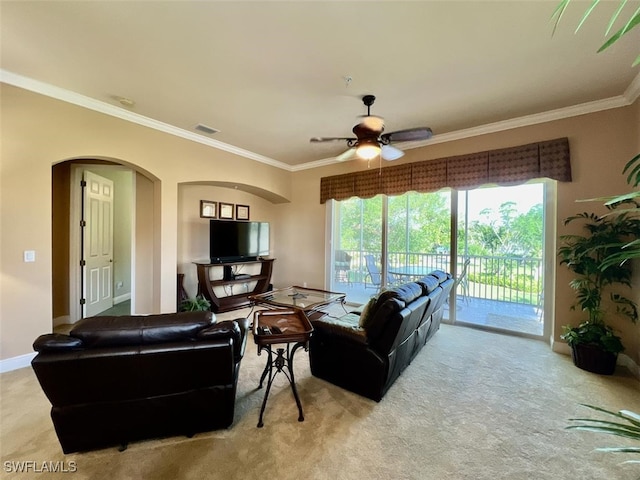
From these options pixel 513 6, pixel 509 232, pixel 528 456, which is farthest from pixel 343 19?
pixel 509 232

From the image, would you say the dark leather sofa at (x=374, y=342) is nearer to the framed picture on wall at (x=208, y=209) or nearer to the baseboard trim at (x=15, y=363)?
the baseboard trim at (x=15, y=363)

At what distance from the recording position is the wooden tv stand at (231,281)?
468 cm

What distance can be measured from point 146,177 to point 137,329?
10.2 feet

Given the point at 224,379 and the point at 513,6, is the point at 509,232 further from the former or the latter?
the point at 224,379

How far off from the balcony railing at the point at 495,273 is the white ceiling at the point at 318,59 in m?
1.93

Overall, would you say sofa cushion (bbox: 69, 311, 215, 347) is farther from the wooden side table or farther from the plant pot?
the plant pot

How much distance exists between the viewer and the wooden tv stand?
4.68m

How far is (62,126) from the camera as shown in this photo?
3061mm

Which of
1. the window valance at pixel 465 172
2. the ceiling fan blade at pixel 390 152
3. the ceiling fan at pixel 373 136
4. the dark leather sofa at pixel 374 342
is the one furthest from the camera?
the window valance at pixel 465 172

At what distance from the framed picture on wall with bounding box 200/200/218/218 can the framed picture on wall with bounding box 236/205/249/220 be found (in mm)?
485

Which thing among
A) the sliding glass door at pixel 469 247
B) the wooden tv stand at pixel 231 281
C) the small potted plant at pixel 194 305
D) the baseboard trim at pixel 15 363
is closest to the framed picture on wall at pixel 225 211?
the wooden tv stand at pixel 231 281

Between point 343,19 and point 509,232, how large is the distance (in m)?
3.48

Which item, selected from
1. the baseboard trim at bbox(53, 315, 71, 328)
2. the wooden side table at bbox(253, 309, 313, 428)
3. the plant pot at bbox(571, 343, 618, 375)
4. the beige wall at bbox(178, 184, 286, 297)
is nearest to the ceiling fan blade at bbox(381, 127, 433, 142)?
the wooden side table at bbox(253, 309, 313, 428)

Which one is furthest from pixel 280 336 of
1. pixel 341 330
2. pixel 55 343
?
pixel 55 343
